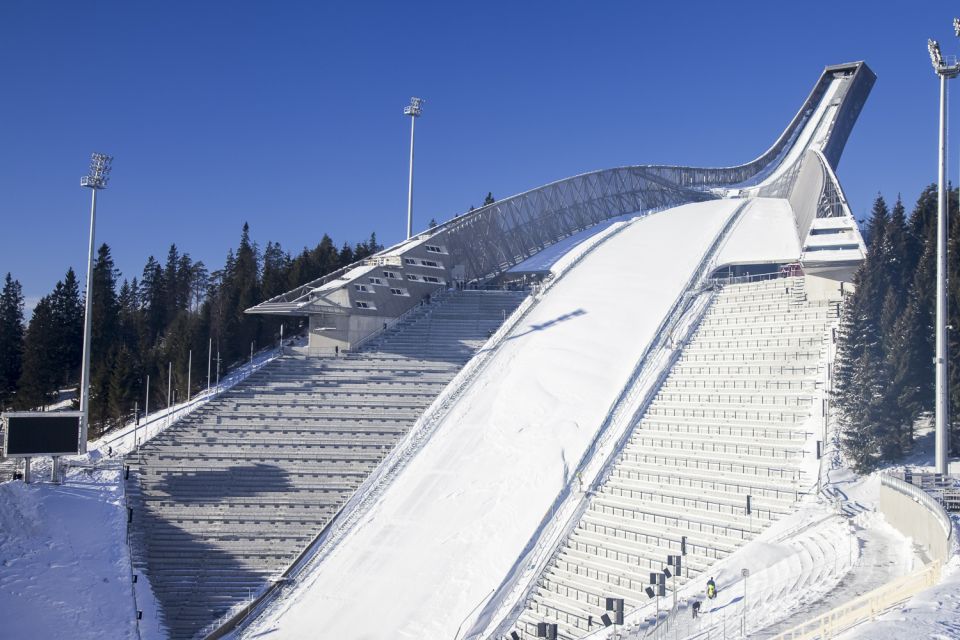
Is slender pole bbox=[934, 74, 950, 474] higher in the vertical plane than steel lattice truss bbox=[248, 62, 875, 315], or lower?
lower

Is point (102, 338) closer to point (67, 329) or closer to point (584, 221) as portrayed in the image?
point (67, 329)

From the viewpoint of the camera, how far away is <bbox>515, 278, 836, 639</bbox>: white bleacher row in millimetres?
16469

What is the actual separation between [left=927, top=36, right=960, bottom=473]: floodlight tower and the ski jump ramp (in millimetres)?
8097


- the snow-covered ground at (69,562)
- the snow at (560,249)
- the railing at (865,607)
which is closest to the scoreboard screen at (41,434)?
the snow-covered ground at (69,562)

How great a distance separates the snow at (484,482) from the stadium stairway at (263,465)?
1714 millimetres

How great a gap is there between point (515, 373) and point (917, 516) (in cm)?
1474

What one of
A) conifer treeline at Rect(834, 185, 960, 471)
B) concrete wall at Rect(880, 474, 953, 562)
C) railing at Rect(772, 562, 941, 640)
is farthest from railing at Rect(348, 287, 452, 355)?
railing at Rect(772, 562, 941, 640)

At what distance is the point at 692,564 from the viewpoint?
16.1 m

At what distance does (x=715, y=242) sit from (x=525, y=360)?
13092 mm

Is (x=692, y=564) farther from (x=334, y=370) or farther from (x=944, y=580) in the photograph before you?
(x=334, y=370)

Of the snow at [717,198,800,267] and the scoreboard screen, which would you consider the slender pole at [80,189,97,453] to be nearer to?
the scoreboard screen

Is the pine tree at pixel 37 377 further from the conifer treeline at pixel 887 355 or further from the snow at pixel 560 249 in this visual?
the conifer treeline at pixel 887 355

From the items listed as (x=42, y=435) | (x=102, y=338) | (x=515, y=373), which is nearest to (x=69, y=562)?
(x=42, y=435)

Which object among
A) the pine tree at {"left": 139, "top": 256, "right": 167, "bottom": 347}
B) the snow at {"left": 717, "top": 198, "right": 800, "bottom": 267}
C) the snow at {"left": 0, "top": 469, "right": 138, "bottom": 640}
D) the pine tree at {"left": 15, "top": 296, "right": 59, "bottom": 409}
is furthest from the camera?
the pine tree at {"left": 139, "top": 256, "right": 167, "bottom": 347}
